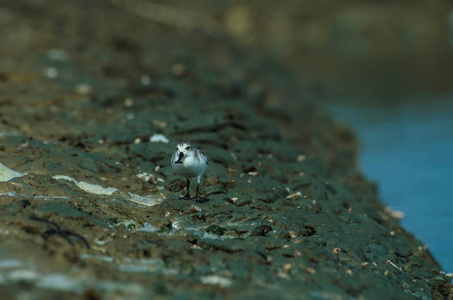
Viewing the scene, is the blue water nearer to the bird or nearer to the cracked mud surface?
the cracked mud surface

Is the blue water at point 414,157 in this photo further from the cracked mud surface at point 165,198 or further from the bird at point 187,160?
the bird at point 187,160

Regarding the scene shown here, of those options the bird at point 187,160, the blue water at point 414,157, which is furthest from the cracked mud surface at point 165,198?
the blue water at point 414,157

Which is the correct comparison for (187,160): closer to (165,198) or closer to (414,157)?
(165,198)

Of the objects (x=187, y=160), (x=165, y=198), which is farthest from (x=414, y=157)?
(x=187, y=160)

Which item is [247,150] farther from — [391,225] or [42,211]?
[42,211]

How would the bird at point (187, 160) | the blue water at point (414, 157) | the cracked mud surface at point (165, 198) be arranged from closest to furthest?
the cracked mud surface at point (165, 198) → the bird at point (187, 160) → the blue water at point (414, 157)

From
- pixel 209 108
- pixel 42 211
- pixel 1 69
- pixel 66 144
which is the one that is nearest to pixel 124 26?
pixel 1 69

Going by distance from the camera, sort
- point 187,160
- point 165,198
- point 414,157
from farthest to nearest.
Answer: point 414,157 < point 165,198 < point 187,160
